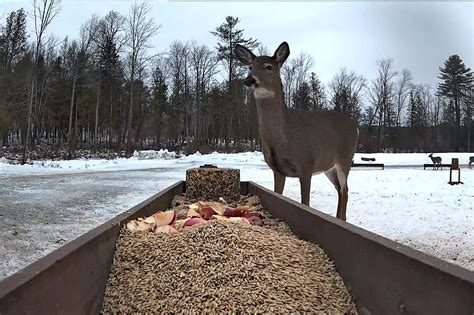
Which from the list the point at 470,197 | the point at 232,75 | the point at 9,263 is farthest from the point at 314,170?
the point at 232,75

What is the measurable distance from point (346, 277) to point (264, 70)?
3.43 metres

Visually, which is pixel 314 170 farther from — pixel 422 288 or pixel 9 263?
pixel 422 288

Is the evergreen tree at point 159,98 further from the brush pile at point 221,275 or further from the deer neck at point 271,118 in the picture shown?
the brush pile at point 221,275

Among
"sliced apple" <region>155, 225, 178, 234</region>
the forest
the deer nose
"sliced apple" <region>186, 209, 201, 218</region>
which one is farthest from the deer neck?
the forest

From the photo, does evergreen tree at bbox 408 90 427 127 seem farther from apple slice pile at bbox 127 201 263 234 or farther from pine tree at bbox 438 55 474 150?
apple slice pile at bbox 127 201 263 234

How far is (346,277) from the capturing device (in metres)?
2.01

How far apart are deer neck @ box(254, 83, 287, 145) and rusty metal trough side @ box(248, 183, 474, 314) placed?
2729mm

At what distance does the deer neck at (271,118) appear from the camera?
5219mm

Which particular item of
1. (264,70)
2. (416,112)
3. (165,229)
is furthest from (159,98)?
(165,229)

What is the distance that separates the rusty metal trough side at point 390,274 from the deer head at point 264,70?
2.77m

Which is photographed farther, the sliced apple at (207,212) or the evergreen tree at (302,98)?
the evergreen tree at (302,98)

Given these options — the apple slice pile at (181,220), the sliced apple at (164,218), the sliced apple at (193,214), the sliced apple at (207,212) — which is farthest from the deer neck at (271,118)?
the sliced apple at (164,218)

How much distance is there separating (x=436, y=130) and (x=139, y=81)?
40146 mm

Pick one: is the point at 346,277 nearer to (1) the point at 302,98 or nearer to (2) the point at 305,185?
(2) the point at 305,185
